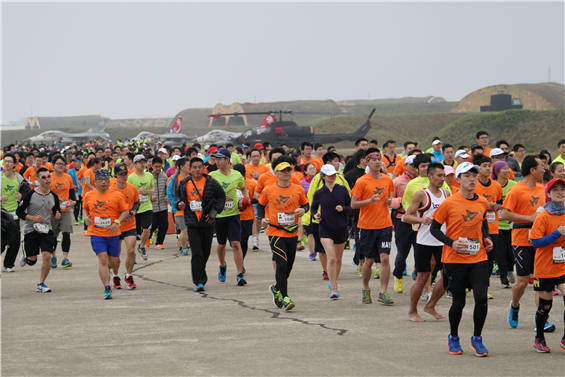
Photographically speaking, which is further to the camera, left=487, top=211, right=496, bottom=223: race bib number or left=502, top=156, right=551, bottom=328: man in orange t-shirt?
left=487, top=211, right=496, bottom=223: race bib number

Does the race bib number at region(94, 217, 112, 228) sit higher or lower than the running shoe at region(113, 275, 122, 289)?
higher

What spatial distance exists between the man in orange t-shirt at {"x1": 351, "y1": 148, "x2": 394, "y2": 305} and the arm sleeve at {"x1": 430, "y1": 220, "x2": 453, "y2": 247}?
221 cm

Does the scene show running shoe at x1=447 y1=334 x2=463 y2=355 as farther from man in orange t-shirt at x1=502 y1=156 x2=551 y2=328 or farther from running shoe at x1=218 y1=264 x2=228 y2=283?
running shoe at x1=218 y1=264 x2=228 y2=283

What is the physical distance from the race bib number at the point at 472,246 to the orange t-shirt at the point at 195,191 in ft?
15.8

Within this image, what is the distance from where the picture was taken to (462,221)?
599cm

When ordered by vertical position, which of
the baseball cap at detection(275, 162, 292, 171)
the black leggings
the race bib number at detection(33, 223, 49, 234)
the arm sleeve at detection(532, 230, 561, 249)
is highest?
the baseball cap at detection(275, 162, 292, 171)

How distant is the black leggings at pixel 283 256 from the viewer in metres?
8.23

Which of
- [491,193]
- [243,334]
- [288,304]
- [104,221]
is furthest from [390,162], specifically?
[243,334]

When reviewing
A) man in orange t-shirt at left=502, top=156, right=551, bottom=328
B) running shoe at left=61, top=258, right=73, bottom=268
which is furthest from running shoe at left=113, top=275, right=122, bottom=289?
man in orange t-shirt at left=502, top=156, right=551, bottom=328

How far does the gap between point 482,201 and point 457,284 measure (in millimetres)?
844

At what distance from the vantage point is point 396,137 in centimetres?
8869

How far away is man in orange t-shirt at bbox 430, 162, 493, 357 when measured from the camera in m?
5.82

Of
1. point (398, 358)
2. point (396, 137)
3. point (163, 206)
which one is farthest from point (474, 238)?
point (396, 137)

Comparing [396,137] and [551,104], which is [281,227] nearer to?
[396,137]
